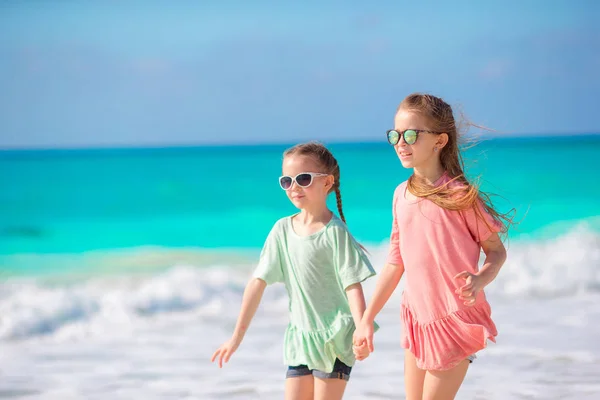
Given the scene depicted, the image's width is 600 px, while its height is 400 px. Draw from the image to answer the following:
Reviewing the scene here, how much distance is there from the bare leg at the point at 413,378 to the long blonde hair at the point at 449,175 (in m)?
0.58

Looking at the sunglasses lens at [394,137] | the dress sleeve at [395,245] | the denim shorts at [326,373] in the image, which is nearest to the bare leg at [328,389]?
the denim shorts at [326,373]

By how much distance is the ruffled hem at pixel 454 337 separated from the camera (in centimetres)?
305

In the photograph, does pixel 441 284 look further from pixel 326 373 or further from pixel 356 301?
pixel 326 373

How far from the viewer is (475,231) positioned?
3084 mm

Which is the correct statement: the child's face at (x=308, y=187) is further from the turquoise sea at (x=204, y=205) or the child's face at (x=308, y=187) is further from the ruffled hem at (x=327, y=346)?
the turquoise sea at (x=204, y=205)

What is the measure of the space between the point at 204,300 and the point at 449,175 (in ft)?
17.8

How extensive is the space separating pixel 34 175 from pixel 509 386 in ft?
79.7

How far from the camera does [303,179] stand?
3.40 meters

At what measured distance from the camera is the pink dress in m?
3.07

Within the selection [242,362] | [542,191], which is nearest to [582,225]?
[542,191]

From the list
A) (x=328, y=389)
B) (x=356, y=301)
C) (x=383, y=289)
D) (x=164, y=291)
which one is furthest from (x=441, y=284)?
(x=164, y=291)

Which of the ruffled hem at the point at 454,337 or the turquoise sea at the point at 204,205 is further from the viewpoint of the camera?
the turquoise sea at the point at 204,205

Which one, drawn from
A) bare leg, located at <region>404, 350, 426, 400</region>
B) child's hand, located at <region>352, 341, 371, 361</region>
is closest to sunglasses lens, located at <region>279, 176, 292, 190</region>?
child's hand, located at <region>352, 341, 371, 361</region>

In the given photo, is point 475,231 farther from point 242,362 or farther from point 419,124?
point 242,362
